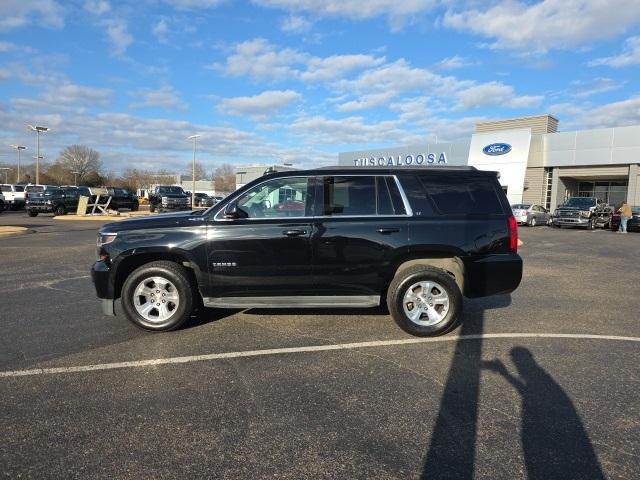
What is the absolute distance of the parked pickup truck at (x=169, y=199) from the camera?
31609mm

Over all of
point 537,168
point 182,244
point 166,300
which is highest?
point 537,168

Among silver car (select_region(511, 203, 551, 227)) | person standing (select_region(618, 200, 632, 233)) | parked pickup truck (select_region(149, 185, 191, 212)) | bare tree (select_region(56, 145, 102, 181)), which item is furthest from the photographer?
bare tree (select_region(56, 145, 102, 181))

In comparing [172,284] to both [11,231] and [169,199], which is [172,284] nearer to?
[11,231]

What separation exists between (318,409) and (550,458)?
1612 millimetres

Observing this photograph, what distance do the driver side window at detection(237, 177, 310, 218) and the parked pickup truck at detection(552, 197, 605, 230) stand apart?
86.6ft

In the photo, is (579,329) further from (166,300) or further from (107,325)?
(107,325)

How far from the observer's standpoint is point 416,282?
5.48 m

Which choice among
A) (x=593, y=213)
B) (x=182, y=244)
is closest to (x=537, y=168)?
(x=593, y=213)

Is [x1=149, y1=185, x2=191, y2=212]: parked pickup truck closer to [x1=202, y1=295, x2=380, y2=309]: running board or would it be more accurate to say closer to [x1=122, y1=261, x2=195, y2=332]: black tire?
[x1=122, y1=261, x2=195, y2=332]: black tire

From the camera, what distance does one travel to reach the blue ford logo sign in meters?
36.4

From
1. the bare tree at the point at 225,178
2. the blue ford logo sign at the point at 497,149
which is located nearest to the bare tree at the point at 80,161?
the bare tree at the point at 225,178

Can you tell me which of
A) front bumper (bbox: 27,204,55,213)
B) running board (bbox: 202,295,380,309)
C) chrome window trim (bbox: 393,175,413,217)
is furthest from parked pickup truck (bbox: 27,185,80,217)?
chrome window trim (bbox: 393,175,413,217)

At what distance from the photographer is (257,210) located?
220 inches

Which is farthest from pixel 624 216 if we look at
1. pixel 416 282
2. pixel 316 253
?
pixel 316 253
